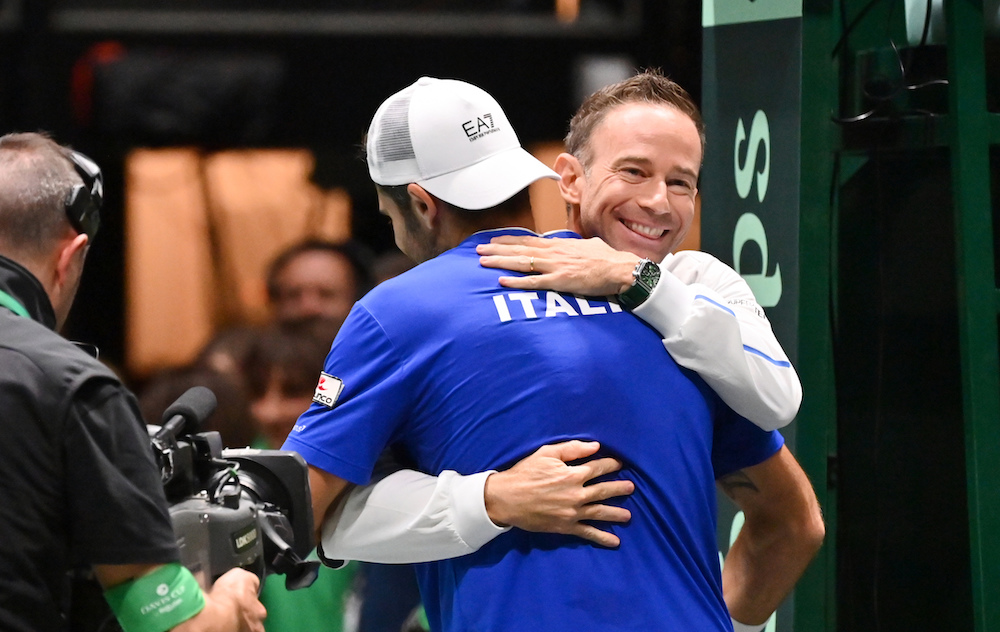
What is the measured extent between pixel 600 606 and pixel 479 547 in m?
0.20

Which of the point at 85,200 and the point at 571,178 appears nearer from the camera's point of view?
the point at 85,200

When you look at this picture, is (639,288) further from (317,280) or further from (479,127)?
(317,280)

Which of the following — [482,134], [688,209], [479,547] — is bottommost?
[479,547]

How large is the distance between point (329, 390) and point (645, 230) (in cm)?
71

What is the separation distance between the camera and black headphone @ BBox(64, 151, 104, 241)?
1.82 metres

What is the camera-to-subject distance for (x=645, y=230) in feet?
7.44

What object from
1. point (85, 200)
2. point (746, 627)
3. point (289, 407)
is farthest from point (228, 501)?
point (289, 407)

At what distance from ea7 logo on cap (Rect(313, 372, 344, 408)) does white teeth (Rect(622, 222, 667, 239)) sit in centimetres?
68

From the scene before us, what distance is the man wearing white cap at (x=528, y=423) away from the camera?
5.94 feet

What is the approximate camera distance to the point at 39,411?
1.58 m

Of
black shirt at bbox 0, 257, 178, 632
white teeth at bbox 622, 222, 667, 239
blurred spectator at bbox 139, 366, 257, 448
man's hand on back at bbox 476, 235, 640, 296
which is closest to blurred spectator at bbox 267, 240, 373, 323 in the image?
blurred spectator at bbox 139, 366, 257, 448

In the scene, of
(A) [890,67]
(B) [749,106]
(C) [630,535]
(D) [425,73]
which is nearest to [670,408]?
(C) [630,535]

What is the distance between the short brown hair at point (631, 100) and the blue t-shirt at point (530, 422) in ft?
1.71

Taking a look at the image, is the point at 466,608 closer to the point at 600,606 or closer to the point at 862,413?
the point at 600,606
